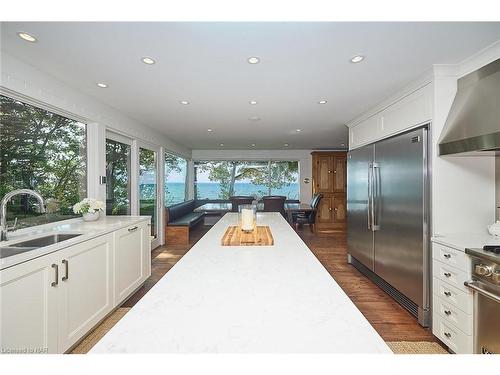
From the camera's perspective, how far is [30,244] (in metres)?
1.99

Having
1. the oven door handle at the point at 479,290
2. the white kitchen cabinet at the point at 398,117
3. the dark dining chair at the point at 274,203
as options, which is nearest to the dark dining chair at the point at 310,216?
the dark dining chair at the point at 274,203

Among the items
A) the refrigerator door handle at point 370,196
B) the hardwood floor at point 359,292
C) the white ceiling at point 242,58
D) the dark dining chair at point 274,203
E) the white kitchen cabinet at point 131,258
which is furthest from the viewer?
the dark dining chair at point 274,203

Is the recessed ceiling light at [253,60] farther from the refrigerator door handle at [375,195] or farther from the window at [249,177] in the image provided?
the window at [249,177]

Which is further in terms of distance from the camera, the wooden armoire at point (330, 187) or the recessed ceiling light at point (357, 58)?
the wooden armoire at point (330, 187)

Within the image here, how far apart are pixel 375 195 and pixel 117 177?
3.58 m

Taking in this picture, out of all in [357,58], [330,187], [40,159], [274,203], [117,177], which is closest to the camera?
[357,58]

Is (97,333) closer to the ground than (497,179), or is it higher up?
closer to the ground

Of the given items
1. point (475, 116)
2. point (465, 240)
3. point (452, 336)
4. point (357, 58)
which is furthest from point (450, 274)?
point (357, 58)

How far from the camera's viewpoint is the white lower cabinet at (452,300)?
1.74 meters

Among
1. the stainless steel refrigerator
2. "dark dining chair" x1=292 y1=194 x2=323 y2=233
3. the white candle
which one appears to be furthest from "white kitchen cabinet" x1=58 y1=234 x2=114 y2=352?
"dark dining chair" x1=292 y1=194 x2=323 y2=233

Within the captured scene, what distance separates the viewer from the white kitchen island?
625 millimetres

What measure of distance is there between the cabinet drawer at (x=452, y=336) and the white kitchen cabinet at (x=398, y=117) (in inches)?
66.6

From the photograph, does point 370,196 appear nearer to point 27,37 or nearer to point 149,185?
point 27,37
